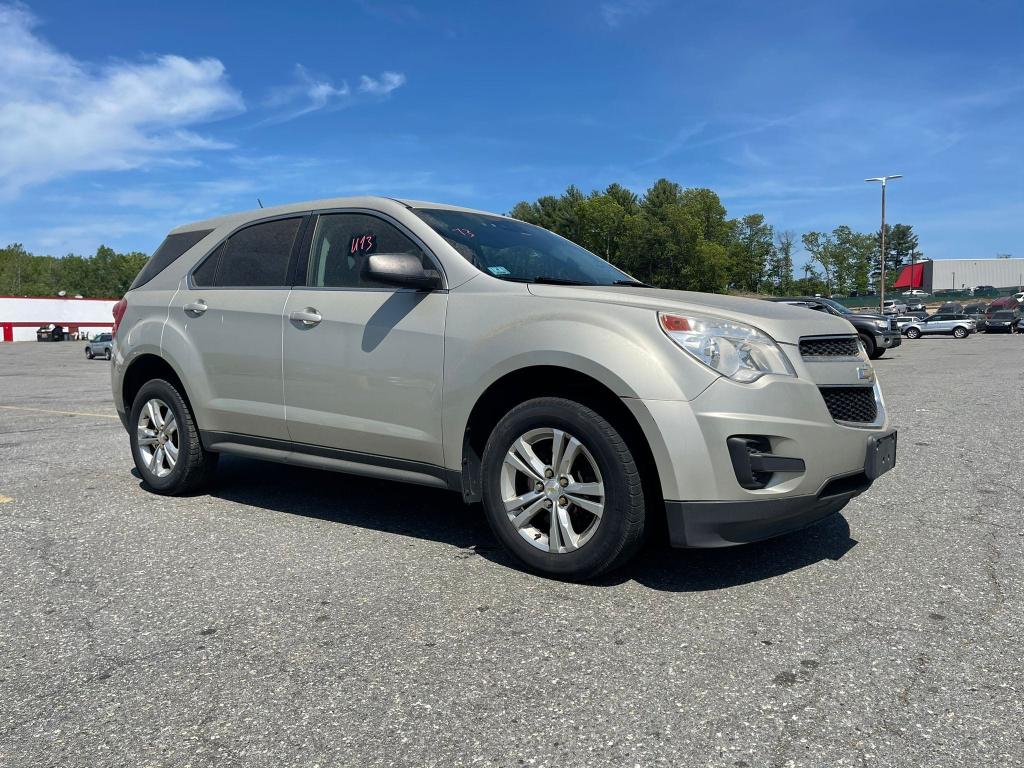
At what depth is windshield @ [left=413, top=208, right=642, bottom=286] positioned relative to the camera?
397 cm

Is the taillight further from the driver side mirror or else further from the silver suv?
the driver side mirror

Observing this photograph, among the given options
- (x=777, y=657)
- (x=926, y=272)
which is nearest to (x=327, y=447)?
(x=777, y=657)

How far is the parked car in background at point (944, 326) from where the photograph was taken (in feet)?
132

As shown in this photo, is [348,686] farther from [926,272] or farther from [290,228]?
[926,272]

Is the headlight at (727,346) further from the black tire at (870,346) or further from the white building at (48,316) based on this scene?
the white building at (48,316)

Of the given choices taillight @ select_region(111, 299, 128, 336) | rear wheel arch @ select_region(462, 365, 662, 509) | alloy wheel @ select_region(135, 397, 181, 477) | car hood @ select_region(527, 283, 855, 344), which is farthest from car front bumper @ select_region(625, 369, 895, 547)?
taillight @ select_region(111, 299, 128, 336)

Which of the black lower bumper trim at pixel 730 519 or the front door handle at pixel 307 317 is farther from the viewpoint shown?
the front door handle at pixel 307 317

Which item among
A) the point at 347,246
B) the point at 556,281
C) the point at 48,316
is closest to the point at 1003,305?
the point at 556,281

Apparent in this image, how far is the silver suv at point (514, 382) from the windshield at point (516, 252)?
0.05 feet

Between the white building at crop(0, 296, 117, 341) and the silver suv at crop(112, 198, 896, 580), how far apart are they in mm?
64037

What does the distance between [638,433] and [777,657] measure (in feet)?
3.30

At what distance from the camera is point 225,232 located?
16.4ft

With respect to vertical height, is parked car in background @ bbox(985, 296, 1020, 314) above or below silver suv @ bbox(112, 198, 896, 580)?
above

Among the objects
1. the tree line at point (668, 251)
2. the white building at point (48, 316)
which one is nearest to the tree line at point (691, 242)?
the tree line at point (668, 251)
